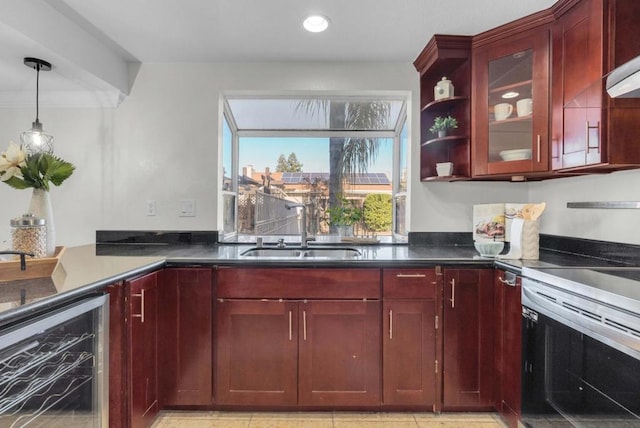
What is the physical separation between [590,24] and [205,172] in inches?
91.5

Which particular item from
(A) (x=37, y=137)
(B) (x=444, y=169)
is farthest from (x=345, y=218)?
(A) (x=37, y=137)

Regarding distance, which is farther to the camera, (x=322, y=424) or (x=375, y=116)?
(x=375, y=116)

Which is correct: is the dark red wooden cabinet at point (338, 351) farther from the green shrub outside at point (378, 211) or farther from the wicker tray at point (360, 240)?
the green shrub outside at point (378, 211)

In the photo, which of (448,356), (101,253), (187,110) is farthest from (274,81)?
(448,356)

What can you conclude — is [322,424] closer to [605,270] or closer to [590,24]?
[605,270]

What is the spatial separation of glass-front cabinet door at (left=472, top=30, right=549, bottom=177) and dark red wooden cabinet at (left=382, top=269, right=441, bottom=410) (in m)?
0.81

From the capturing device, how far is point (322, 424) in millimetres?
1822

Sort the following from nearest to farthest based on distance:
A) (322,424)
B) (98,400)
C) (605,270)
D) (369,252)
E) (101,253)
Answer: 1. (98,400)
2. (605,270)
3. (322,424)
4. (101,253)
5. (369,252)

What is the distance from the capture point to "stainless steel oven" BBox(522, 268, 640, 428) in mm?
1075

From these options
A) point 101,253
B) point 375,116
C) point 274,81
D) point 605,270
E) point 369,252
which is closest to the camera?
point 605,270

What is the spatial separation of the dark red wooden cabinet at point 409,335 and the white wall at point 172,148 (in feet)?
2.32

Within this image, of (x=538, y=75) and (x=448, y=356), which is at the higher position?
(x=538, y=75)

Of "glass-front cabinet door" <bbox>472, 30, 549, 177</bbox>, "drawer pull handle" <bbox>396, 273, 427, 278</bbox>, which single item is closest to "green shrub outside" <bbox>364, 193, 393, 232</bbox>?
"glass-front cabinet door" <bbox>472, 30, 549, 177</bbox>

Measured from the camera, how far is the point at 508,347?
1.71 meters
